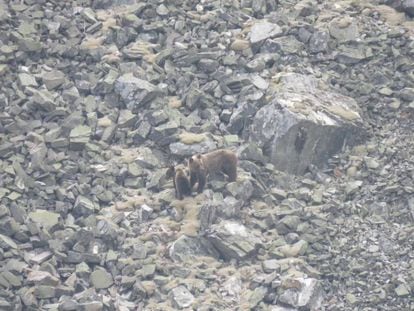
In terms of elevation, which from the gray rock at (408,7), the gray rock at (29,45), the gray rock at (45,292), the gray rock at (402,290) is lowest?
the gray rock at (45,292)

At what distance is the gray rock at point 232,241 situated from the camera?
26.1 m

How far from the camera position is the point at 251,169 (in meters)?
28.4

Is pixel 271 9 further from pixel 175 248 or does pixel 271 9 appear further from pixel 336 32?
pixel 175 248

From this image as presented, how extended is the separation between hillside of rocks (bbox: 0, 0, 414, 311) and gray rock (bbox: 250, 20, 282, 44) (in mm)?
54

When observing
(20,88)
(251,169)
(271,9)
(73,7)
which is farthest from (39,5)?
(251,169)

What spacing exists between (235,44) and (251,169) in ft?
14.5

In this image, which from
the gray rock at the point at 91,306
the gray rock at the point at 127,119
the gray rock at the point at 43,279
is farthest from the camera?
the gray rock at the point at 127,119

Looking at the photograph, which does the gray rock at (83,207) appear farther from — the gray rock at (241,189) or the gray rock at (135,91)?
the gray rock at (135,91)

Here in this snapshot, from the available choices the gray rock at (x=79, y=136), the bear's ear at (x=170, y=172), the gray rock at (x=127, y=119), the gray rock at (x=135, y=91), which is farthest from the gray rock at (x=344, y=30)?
the gray rock at (x=79, y=136)

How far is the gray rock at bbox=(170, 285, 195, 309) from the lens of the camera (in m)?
24.8

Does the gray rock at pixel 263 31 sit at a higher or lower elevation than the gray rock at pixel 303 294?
higher

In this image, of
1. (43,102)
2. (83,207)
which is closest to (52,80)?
(43,102)

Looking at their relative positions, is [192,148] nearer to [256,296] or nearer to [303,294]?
[256,296]

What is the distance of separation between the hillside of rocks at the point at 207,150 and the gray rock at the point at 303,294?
0.13 ft
